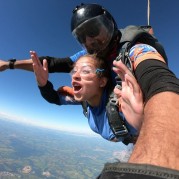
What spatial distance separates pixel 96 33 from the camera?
8.60 feet

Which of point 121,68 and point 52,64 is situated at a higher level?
point 52,64

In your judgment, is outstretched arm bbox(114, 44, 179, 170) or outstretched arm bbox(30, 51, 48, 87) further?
outstretched arm bbox(30, 51, 48, 87)

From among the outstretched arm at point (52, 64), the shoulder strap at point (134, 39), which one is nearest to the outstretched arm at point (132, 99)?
the shoulder strap at point (134, 39)

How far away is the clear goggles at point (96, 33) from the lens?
2607 millimetres

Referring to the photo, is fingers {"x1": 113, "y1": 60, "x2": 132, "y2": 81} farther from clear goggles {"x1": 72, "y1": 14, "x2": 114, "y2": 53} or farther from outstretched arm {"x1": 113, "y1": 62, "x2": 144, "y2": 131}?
clear goggles {"x1": 72, "y1": 14, "x2": 114, "y2": 53}

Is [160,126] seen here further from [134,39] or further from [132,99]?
[134,39]

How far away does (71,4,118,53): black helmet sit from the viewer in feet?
8.59

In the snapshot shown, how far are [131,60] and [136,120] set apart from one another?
600 millimetres

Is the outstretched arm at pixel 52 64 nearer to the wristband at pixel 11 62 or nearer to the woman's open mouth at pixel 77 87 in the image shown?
the wristband at pixel 11 62

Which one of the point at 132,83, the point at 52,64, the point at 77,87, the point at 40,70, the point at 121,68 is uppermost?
the point at 52,64

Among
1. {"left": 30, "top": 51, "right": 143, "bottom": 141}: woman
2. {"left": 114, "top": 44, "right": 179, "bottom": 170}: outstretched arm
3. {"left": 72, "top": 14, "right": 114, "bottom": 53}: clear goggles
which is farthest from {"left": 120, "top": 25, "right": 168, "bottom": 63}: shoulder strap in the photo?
{"left": 114, "top": 44, "right": 179, "bottom": 170}: outstretched arm

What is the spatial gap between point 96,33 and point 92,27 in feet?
0.32

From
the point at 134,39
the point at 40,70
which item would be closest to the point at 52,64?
the point at 40,70

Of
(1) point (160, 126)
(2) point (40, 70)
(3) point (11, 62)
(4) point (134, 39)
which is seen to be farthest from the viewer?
(3) point (11, 62)
